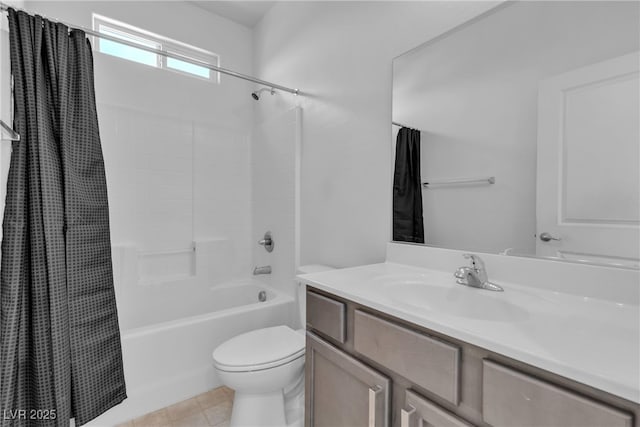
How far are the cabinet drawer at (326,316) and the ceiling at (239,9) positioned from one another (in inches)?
95.3

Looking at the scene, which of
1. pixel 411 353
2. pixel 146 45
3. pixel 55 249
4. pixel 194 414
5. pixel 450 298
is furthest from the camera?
pixel 146 45

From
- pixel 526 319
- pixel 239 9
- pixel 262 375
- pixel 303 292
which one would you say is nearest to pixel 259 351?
pixel 262 375

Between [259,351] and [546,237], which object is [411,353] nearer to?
[546,237]

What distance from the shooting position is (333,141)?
70.3 inches

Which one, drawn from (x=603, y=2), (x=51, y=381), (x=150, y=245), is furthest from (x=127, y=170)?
(x=603, y=2)

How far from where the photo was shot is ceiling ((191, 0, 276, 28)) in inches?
93.3

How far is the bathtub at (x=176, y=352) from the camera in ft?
5.05

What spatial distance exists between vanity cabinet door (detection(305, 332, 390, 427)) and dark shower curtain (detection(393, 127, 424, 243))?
2.08 feet

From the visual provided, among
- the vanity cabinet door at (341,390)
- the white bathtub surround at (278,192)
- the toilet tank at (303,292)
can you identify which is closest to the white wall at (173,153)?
the white bathtub surround at (278,192)

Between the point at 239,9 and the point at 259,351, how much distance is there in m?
2.61

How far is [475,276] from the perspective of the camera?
1.03 m

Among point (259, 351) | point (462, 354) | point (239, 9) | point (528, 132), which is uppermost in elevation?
point (239, 9)

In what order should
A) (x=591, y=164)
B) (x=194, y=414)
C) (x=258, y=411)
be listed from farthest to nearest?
1. (x=194, y=414)
2. (x=258, y=411)
3. (x=591, y=164)

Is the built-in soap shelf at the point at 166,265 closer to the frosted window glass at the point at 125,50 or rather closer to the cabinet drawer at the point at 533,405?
the frosted window glass at the point at 125,50
